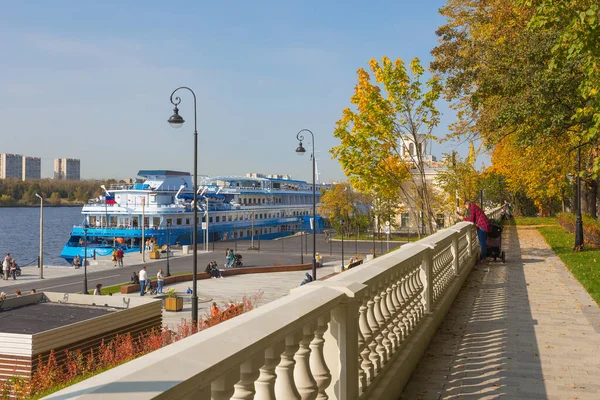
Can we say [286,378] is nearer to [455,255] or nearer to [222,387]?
[222,387]

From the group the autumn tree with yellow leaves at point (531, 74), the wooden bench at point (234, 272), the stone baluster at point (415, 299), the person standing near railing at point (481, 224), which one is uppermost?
the autumn tree with yellow leaves at point (531, 74)

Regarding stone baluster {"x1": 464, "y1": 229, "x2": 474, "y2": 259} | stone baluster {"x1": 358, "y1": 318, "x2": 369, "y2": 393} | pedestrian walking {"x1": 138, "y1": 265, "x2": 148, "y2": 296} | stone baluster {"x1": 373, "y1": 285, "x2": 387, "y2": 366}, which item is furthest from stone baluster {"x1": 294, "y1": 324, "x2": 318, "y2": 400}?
pedestrian walking {"x1": 138, "y1": 265, "x2": 148, "y2": 296}

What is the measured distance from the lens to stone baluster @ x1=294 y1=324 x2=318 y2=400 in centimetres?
294

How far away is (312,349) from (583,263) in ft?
45.4

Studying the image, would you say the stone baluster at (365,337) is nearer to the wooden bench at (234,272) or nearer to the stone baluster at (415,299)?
the stone baluster at (415,299)

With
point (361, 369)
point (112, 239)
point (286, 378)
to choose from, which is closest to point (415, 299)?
point (361, 369)

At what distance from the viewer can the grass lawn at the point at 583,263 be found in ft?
36.7

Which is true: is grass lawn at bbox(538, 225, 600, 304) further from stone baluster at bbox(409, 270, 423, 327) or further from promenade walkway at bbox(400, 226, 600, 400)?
stone baluster at bbox(409, 270, 423, 327)

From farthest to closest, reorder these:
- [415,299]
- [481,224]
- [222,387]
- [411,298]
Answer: [481,224] → [415,299] → [411,298] → [222,387]

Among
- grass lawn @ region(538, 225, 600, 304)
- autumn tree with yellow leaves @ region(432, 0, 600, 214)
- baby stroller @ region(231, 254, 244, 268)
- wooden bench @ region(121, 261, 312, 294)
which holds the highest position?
autumn tree with yellow leaves @ region(432, 0, 600, 214)

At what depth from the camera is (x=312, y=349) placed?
326cm

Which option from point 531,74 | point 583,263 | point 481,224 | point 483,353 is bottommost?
point 483,353

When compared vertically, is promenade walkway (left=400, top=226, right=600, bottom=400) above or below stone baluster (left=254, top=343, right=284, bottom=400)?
below

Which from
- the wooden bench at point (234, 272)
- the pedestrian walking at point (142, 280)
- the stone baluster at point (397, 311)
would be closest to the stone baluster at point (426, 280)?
the stone baluster at point (397, 311)
